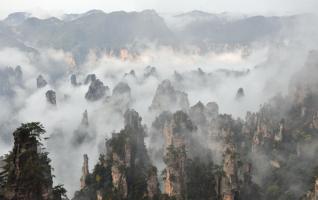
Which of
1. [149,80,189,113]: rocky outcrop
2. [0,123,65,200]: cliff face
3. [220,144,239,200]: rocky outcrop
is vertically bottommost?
[0,123,65,200]: cliff face

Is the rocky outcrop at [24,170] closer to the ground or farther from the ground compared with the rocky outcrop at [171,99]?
closer to the ground

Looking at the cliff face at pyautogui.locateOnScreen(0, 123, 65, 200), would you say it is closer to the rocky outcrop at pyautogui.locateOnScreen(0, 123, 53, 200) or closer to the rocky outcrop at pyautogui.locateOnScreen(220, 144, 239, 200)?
the rocky outcrop at pyautogui.locateOnScreen(0, 123, 53, 200)

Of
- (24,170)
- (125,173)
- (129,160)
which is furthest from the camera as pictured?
(129,160)

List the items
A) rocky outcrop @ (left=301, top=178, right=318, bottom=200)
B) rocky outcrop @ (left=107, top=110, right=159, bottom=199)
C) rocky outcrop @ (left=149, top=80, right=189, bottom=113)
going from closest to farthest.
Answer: rocky outcrop @ (left=301, top=178, right=318, bottom=200) → rocky outcrop @ (left=107, top=110, right=159, bottom=199) → rocky outcrop @ (left=149, top=80, right=189, bottom=113)

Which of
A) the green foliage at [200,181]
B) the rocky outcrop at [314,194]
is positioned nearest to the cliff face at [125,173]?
the green foliage at [200,181]

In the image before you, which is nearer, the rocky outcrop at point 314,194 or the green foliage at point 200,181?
the rocky outcrop at point 314,194

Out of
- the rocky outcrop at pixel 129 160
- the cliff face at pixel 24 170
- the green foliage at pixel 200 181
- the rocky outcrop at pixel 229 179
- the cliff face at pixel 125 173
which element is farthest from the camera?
the green foliage at pixel 200 181

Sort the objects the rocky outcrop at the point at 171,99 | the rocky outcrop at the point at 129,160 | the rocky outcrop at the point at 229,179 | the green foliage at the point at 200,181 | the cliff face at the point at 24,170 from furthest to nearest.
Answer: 1. the rocky outcrop at the point at 171,99
2. the green foliage at the point at 200,181
3. the rocky outcrop at the point at 129,160
4. the rocky outcrop at the point at 229,179
5. the cliff face at the point at 24,170

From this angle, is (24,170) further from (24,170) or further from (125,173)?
(125,173)

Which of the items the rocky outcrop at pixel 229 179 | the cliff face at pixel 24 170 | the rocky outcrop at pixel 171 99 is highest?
the rocky outcrop at pixel 171 99

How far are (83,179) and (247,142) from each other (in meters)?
60.8

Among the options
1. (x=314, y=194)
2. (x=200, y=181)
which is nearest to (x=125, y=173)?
(x=200, y=181)

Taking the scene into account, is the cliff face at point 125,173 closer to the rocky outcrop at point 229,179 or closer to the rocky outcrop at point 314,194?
the rocky outcrop at point 229,179

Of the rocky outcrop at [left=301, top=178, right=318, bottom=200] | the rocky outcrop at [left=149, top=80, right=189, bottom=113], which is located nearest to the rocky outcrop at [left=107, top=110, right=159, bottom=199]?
the rocky outcrop at [left=301, top=178, right=318, bottom=200]
